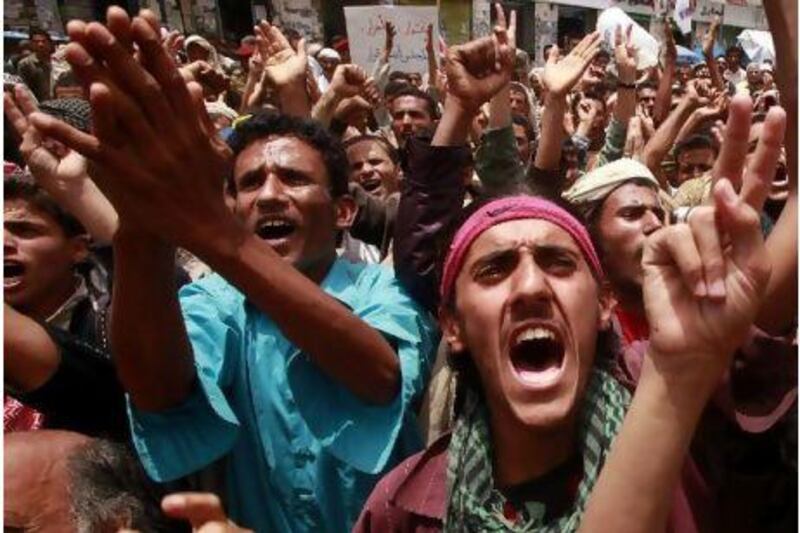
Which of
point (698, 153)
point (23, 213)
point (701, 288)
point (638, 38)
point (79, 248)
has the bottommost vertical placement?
point (638, 38)

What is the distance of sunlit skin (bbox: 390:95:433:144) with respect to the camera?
4.55m

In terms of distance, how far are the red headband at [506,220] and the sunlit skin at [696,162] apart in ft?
9.75

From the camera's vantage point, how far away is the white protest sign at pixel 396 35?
6387 mm

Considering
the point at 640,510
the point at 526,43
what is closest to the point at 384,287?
the point at 640,510

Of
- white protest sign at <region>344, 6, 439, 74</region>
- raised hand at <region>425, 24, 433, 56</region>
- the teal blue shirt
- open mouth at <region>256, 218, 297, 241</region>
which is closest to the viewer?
the teal blue shirt

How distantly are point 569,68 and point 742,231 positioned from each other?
2.56 metres

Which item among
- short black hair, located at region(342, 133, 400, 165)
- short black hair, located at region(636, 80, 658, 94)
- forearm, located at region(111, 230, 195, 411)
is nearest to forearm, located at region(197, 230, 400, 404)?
forearm, located at region(111, 230, 195, 411)

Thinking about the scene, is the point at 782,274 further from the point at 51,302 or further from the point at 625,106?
the point at 625,106

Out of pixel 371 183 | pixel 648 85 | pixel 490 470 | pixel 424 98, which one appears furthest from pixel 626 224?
pixel 648 85

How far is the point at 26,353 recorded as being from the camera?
1.65 meters

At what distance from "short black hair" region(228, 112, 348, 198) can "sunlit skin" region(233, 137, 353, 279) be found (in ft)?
0.07

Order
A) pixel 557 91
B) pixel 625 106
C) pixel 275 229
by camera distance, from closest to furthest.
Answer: pixel 275 229, pixel 557 91, pixel 625 106

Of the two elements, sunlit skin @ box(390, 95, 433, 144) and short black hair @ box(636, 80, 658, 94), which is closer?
sunlit skin @ box(390, 95, 433, 144)

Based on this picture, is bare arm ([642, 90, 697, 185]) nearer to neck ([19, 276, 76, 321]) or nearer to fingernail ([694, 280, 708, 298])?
neck ([19, 276, 76, 321])
